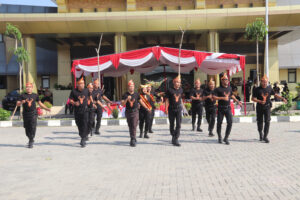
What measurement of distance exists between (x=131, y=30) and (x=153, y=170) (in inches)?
721

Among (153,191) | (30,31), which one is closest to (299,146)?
(153,191)

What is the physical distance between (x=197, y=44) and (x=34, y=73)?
14607 mm

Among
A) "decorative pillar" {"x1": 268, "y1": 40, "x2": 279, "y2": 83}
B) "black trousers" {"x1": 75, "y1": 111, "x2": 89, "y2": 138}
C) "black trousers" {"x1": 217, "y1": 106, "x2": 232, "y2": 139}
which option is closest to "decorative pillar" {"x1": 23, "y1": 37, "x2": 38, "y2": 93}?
"black trousers" {"x1": 75, "y1": 111, "x2": 89, "y2": 138}

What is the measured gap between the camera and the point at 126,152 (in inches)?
261

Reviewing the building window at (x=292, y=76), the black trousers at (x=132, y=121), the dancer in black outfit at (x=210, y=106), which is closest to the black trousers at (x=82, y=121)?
the black trousers at (x=132, y=121)

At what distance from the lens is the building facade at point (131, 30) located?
830 inches

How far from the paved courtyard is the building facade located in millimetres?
14886

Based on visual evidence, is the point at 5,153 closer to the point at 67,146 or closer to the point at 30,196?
the point at 67,146

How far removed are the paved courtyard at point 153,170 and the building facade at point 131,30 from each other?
586 inches

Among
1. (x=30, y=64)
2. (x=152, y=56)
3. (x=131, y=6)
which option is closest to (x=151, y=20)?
(x=131, y=6)

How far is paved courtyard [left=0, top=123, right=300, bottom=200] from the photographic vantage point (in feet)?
12.5

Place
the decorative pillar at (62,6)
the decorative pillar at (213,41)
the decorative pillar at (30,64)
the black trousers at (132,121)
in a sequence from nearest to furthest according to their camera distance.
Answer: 1. the black trousers at (132,121)
2. the decorative pillar at (213,41)
3. the decorative pillar at (30,64)
4. the decorative pillar at (62,6)

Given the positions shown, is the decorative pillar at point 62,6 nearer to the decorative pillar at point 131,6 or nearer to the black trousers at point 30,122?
the decorative pillar at point 131,6

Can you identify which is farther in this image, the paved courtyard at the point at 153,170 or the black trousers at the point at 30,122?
the black trousers at the point at 30,122
